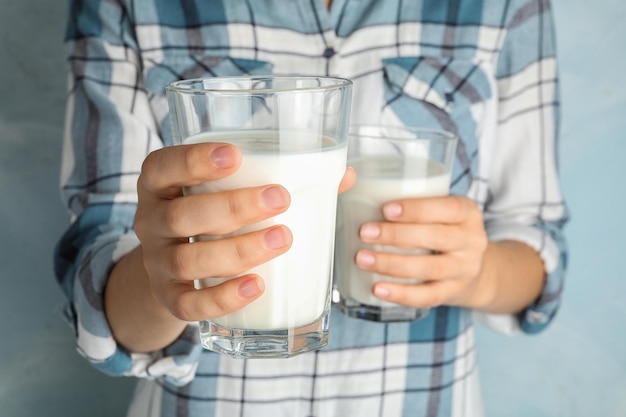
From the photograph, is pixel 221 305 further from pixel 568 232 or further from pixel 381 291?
pixel 568 232

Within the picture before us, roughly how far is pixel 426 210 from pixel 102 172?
440 millimetres

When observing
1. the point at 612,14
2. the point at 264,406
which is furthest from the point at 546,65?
the point at 264,406

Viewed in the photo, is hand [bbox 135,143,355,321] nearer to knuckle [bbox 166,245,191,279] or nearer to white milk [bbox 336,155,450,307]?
knuckle [bbox 166,245,191,279]

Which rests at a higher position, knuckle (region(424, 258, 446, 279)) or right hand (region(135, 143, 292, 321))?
right hand (region(135, 143, 292, 321))

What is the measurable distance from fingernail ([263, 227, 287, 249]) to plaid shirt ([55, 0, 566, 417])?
394 mm

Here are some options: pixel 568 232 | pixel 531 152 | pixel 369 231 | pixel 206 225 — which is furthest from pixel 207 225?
pixel 568 232

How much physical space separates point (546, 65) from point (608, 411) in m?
0.79

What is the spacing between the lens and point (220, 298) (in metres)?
0.54

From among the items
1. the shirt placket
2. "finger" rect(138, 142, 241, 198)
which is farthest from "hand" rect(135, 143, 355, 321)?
the shirt placket

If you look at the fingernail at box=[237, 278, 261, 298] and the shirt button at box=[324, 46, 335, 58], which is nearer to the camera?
the fingernail at box=[237, 278, 261, 298]

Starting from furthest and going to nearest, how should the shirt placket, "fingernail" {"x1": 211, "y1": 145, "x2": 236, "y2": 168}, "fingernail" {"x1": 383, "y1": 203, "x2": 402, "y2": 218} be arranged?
the shirt placket, "fingernail" {"x1": 383, "y1": 203, "x2": 402, "y2": 218}, "fingernail" {"x1": 211, "y1": 145, "x2": 236, "y2": 168}

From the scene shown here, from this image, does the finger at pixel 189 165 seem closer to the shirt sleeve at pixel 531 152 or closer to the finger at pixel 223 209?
the finger at pixel 223 209

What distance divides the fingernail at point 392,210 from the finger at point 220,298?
21 centimetres

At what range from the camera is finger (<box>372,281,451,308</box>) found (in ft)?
2.46
